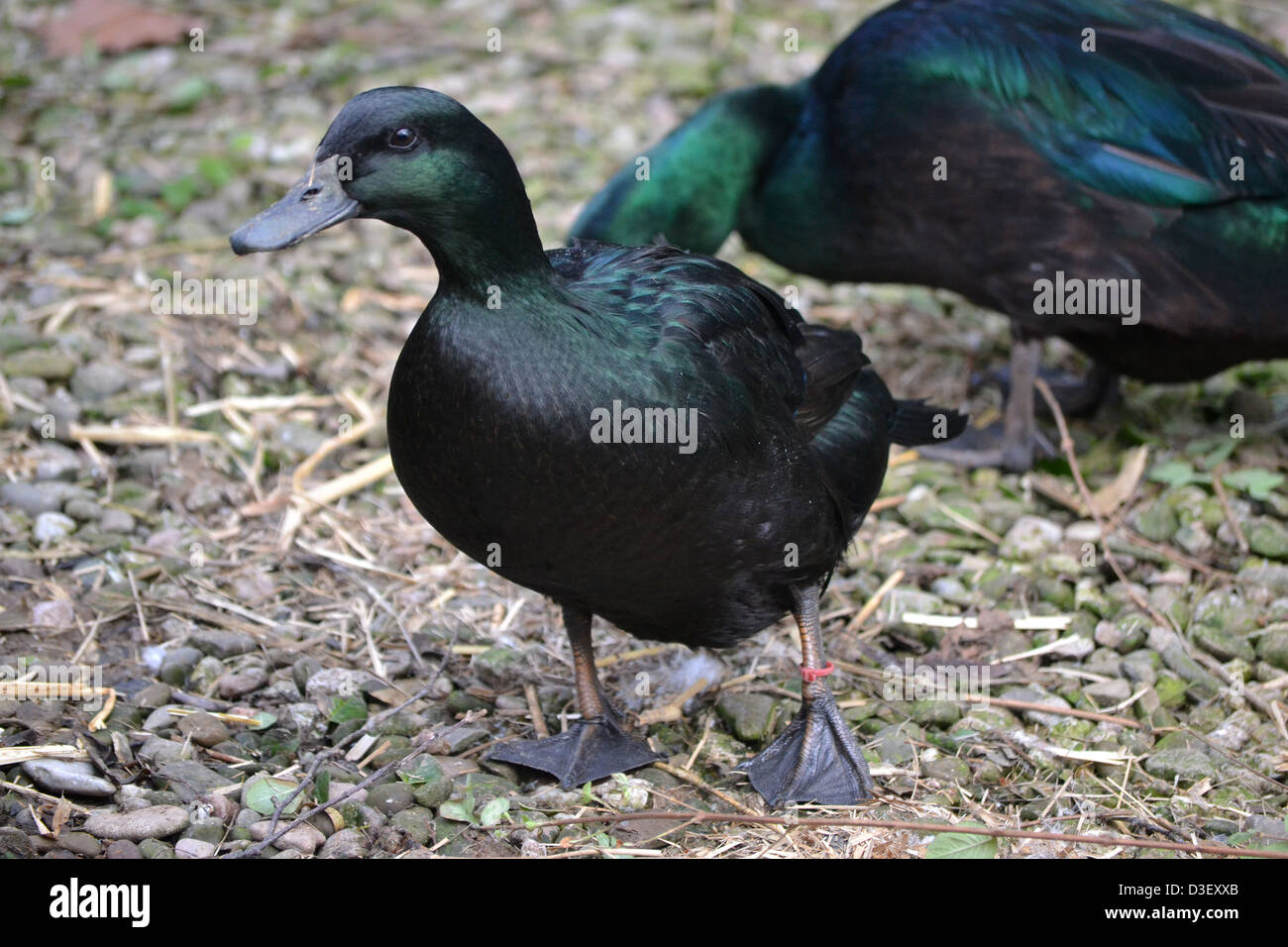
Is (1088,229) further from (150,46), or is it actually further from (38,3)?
(38,3)

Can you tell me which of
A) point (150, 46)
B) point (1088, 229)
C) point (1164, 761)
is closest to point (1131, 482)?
point (1088, 229)

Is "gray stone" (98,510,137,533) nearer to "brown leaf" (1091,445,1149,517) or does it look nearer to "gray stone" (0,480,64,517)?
"gray stone" (0,480,64,517)

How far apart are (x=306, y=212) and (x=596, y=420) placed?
738mm

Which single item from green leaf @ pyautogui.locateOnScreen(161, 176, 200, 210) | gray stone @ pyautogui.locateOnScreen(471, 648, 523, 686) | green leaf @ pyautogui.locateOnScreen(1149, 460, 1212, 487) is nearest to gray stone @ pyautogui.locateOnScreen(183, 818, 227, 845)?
gray stone @ pyautogui.locateOnScreen(471, 648, 523, 686)

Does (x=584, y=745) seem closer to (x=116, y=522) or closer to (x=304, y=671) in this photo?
(x=304, y=671)

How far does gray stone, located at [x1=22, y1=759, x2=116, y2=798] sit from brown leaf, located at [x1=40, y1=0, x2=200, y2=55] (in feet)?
16.7

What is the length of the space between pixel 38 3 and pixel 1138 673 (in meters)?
6.62

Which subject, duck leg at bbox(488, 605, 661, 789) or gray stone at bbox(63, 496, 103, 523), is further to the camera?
gray stone at bbox(63, 496, 103, 523)

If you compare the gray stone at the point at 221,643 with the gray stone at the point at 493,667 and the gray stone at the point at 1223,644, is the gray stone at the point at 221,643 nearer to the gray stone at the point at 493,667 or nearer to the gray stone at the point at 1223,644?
the gray stone at the point at 493,667

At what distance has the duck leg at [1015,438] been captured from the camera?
5.37 meters

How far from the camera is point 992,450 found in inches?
214

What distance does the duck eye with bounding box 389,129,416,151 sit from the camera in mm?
3027

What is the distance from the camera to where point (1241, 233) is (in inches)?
197

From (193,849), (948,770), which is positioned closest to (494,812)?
(193,849)
